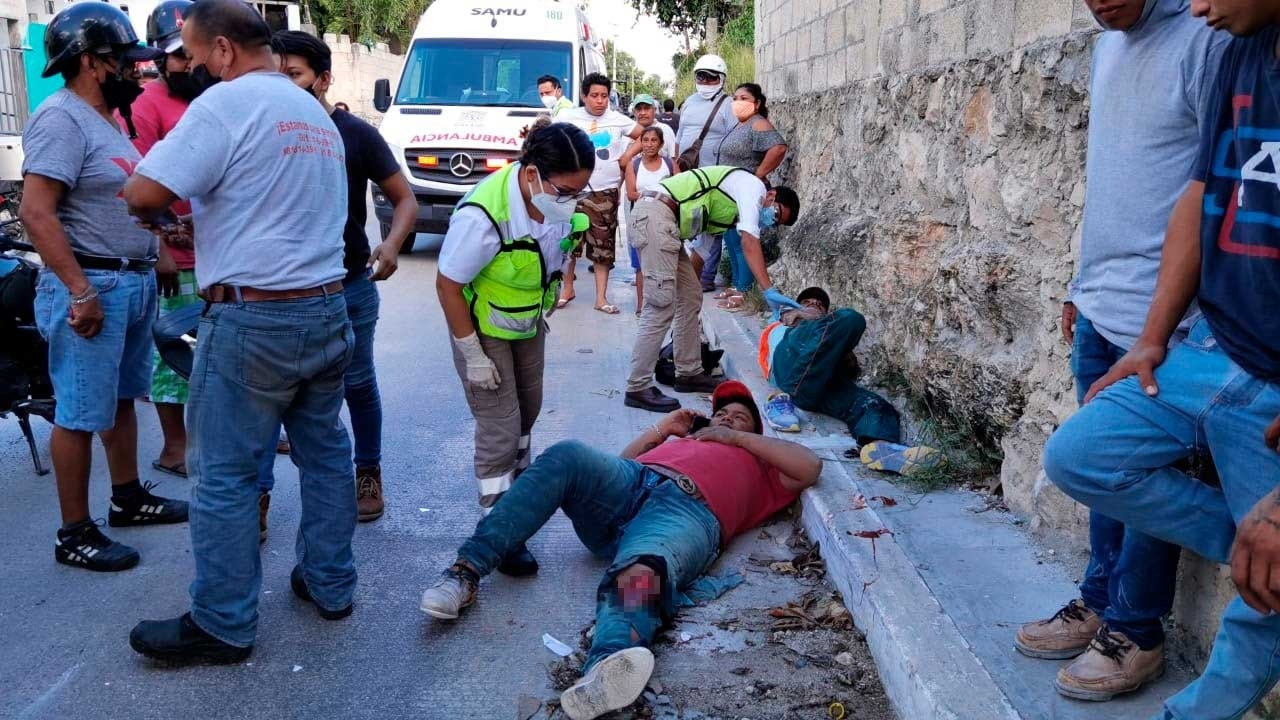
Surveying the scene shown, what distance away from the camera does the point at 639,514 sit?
384 cm

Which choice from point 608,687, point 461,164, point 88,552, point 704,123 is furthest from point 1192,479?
point 461,164

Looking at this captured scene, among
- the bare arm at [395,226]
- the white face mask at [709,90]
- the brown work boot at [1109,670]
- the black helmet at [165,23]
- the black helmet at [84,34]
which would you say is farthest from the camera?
the white face mask at [709,90]

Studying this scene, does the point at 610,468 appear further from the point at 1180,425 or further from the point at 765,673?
the point at 1180,425

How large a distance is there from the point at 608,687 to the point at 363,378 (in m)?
2.05

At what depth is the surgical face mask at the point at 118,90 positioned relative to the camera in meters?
3.88

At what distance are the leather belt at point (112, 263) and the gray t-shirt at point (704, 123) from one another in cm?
591

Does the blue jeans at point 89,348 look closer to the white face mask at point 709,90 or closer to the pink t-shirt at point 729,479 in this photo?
the pink t-shirt at point 729,479

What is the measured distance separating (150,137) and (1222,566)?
434 cm

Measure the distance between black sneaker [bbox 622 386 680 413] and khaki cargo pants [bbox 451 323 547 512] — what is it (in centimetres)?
207

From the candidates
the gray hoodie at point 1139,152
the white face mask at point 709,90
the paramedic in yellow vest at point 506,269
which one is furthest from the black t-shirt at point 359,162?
the white face mask at point 709,90

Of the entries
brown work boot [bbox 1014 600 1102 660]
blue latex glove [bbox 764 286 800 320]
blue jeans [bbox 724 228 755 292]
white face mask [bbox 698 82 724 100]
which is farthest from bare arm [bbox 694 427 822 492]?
white face mask [bbox 698 82 724 100]

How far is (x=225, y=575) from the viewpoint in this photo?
3221 millimetres

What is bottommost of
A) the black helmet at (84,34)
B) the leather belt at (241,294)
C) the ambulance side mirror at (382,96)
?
the leather belt at (241,294)

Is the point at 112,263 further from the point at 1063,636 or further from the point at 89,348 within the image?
the point at 1063,636
